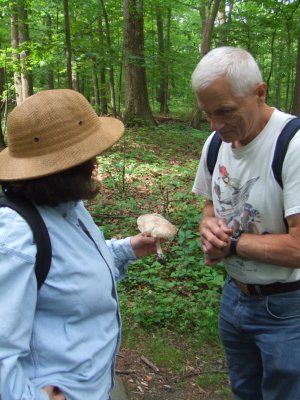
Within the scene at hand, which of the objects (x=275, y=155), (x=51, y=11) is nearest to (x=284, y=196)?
(x=275, y=155)

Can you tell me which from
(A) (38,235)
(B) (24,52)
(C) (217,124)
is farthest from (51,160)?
(B) (24,52)

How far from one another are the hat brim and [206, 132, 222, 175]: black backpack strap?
28.2 inches

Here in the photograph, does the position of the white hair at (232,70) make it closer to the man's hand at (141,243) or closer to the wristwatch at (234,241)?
the wristwatch at (234,241)

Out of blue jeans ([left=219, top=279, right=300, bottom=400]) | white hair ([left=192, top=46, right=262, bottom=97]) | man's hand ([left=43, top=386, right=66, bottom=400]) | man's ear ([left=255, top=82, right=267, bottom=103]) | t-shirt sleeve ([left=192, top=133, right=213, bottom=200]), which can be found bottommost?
blue jeans ([left=219, top=279, right=300, bottom=400])

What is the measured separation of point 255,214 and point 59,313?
0.99 meters

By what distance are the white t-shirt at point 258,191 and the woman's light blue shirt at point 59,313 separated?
27.1 inches

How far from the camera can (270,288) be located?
1.90 meters

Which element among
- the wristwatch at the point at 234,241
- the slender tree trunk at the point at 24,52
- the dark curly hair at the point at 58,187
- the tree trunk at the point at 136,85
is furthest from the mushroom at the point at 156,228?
the tree trunk at the point at 136,85

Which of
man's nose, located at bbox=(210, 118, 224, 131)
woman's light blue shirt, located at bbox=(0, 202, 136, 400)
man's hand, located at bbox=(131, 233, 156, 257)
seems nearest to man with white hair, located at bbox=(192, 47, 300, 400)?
man's nose, located at bbox=(210, 118, 224, 131)

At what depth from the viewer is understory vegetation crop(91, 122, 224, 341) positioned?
3.92m

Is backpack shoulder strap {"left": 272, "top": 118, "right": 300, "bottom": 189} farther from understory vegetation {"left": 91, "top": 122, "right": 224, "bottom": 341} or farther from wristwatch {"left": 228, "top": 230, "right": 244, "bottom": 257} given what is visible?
understory vegetation {"left": 91, "top": 122, "right": 224, "bottom": 341}

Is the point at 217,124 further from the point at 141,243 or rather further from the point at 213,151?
the point at 141,243

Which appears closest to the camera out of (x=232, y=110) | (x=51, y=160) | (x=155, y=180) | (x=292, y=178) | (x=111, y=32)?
(x=51, y=160)

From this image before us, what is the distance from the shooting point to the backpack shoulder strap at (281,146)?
66.8 inches
